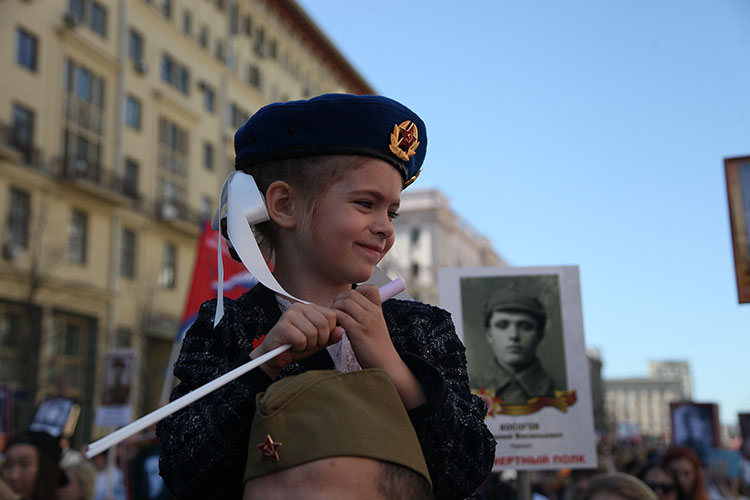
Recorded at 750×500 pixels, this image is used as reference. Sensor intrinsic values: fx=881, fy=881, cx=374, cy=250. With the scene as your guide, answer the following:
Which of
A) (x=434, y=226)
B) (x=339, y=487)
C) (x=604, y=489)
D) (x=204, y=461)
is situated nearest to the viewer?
(x=339, y=487)

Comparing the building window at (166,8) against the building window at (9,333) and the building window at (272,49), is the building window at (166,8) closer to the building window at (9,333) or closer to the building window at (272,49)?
the building window at (272,49)

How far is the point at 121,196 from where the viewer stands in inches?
1192

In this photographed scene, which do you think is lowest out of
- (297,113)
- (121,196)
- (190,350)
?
(190,350)

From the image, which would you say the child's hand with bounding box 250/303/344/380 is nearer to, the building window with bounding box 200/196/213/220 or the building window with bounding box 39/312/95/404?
the building window with bounding box 39/312/95/404

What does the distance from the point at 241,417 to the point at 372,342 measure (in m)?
0.27

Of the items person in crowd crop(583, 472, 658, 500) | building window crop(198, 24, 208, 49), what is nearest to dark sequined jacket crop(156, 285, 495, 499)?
person in crowd crop(583, 472, 658, 500)

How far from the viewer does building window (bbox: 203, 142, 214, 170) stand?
37031 mm

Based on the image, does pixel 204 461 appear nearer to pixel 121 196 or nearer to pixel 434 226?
pixel 121 196

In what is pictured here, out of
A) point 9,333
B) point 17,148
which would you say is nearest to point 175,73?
point 17,148

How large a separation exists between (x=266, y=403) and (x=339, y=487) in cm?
17

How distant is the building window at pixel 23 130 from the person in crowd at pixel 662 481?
23197 millimetres

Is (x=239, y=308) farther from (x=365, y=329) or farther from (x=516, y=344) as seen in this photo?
(x=516, y=344)

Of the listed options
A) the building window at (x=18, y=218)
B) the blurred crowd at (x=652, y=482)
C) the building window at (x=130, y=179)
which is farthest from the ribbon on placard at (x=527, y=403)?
the building window at (x=130, y=179)

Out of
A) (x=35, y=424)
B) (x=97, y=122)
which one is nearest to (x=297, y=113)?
(x=35, y=424)
